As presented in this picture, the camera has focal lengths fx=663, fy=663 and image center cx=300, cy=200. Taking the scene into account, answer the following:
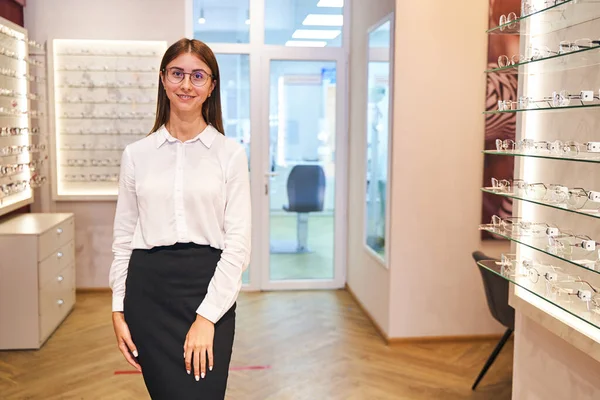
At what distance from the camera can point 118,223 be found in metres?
1.95

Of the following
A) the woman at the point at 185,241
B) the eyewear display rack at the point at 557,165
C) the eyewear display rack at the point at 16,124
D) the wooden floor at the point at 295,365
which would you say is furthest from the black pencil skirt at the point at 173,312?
the eyewear display rack at the point at 16,124

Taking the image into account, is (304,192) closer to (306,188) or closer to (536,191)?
(306,188)

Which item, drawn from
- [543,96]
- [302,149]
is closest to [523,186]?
→ [543,96]

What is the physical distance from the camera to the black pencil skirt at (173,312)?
1.86m

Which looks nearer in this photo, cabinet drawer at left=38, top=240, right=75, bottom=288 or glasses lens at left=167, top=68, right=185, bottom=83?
glasses lens at left=167, top=68, right=185, bottom=83

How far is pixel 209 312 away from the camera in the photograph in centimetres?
181

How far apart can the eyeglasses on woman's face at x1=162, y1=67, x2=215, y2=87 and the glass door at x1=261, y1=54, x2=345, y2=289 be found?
4.41m

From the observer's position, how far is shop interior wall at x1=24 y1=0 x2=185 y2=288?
5.92 m

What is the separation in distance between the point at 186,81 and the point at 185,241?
1.45 feet

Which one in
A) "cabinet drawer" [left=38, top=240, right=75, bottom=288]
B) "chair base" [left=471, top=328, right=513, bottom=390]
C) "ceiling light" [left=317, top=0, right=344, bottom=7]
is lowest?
"chair base" [left=471, top=328, right=513, bottom=390]

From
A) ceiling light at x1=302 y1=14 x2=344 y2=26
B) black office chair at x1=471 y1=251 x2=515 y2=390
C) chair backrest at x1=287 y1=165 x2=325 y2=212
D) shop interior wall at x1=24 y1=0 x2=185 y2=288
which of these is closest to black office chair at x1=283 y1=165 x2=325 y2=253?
chair backrest at x1=287 y1=165 x2=325 y2=212

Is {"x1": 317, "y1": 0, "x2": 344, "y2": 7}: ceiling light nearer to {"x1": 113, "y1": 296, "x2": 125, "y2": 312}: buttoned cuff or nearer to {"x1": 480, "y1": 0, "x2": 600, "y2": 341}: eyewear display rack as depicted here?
{"x1": 480, "y1": 0, "x2": 600, "y2": 341}: eyewear display rack

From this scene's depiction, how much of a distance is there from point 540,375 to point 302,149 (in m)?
3.77

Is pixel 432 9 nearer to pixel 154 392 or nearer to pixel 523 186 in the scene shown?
pixel 523 186
